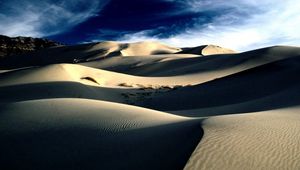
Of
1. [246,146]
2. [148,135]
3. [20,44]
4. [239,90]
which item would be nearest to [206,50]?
[239,90]

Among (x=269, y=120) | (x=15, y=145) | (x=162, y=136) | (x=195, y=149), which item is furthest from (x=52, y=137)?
(x=269, y=120)

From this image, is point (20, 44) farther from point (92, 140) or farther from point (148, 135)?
point (148, 135)

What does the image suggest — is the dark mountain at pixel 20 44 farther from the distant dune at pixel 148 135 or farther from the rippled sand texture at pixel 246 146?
the rippled sand texture at pixel 246 146

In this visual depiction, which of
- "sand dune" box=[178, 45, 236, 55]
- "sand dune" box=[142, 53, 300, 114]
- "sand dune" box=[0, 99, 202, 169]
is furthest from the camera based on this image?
"sand dune" box=[178, 45, 236, 55]

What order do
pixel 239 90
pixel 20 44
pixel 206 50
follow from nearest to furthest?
pixel 239 90 → pixel 206 50 → pixel 20 44

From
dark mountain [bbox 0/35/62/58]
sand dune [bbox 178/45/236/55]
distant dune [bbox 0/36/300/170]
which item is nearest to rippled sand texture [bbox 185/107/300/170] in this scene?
distant dune [bbox 0/36/300/170]

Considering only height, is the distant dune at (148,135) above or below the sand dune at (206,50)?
below

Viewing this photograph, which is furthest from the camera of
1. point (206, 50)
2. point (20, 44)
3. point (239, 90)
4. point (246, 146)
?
point (20, 44)

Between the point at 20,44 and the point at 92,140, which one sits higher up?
the point at 20,44

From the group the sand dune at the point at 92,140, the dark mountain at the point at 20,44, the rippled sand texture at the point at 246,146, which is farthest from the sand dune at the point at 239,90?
the dark mountain at the point at 20,44

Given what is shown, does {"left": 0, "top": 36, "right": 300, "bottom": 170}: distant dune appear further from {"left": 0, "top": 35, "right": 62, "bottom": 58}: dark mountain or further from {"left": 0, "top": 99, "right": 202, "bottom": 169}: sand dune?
{"left": 0, "top": 35, "right": 62, "bottom": 58}: dark mountain

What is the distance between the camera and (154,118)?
219 inches

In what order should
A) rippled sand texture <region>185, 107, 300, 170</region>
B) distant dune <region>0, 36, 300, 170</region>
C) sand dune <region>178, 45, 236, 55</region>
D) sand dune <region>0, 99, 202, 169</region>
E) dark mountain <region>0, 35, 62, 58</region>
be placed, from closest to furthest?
1. rippled sand texture <region>185, 107, 300, 170</region>
2. distant dune <region>0, 36, 300, 170</region>
3. sand dune <region>0, 99, 202, 169</region>
4. sand dune <region>178, 45, 236, 55</region>
5. dark mountain <region>0, 35, 62, 58</region>

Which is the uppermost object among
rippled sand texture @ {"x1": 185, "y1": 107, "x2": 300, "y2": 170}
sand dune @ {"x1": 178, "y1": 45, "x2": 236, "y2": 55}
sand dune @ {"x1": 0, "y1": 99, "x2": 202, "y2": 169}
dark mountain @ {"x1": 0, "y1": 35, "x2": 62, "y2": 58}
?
dark mountain @ {"x1": 0, "y1": 35, "x2": 62, "y2": 58}
